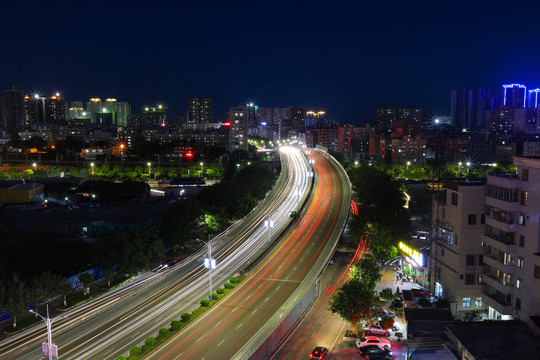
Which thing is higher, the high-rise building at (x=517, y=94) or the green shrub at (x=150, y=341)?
the high-rise building at (x=517, y=94)

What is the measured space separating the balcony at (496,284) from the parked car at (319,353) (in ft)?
31.3

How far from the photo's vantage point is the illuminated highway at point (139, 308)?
69.3 ft

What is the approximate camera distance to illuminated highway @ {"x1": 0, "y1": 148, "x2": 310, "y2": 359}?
21109 mm

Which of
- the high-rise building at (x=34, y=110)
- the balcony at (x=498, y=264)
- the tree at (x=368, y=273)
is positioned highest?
the high-rise building at (x=34, y=110)

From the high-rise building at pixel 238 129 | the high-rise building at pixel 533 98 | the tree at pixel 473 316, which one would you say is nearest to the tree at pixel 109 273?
the tree at pixel 473 316

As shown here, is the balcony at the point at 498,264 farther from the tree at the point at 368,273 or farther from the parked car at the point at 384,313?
the tree at the point at 368,273

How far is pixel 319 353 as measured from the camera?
65.3ft

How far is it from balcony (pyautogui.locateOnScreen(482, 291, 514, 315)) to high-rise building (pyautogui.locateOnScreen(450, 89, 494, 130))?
6292 inches

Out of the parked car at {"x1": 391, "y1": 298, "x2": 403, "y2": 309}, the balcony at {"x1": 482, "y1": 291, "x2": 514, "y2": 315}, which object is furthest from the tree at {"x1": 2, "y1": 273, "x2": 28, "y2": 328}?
the balcony at {"x1": 482, "y1": 291, "x2": 514, "y2": 315}

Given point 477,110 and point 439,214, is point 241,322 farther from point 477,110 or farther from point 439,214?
point 477,110

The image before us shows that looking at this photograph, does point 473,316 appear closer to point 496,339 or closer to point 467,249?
point 467,249

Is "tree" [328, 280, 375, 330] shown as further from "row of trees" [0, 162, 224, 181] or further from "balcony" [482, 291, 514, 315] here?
"row of trees" [0, 162, 224, 181]

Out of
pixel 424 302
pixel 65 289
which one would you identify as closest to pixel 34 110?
pixel 65 289

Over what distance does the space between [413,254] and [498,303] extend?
7541 millimetres
